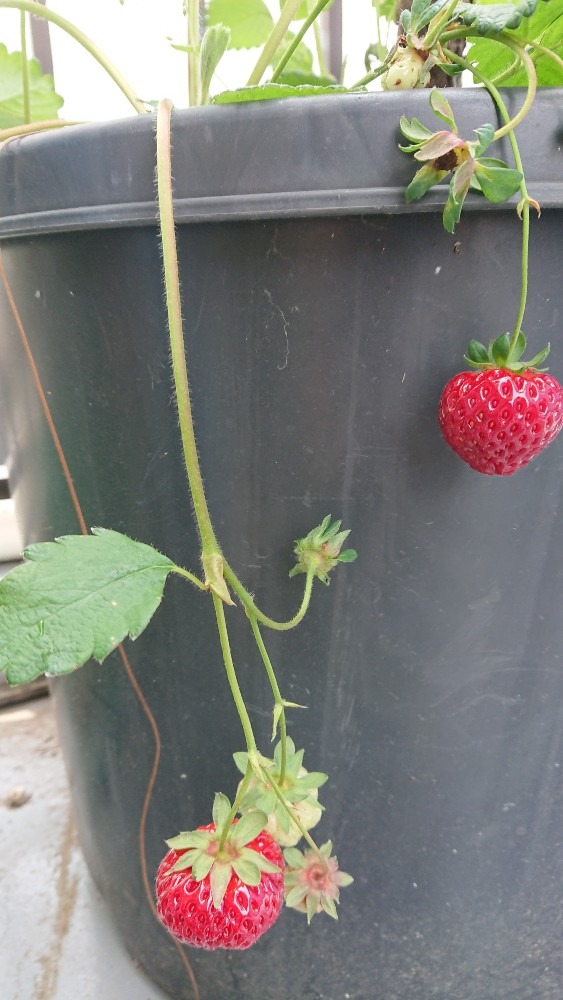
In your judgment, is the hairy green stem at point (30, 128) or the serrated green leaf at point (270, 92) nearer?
the serrated green leaf at point (270, 92)

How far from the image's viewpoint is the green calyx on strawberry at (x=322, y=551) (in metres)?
0.39

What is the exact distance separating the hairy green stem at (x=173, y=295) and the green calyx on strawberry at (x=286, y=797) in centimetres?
12

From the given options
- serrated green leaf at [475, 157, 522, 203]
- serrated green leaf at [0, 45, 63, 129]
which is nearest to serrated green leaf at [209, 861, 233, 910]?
serrated green leaf at [475, 157, 522, 203]

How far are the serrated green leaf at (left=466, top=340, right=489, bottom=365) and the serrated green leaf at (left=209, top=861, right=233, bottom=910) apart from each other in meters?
0.27

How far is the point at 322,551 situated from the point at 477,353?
0.43ft

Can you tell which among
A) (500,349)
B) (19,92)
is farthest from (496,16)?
(19,92)

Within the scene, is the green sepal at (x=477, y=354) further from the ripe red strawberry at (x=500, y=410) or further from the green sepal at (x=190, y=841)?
the green sepal at (x=190, y=841)

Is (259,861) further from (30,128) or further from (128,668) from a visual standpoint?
(30,128)

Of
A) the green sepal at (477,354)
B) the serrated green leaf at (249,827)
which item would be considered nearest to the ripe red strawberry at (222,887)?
the serrated green leaf at (249,827)

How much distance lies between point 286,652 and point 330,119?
0.94 feet

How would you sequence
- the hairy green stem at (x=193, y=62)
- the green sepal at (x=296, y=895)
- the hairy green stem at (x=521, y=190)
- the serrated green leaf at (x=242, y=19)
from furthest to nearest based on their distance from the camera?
1. the serrated green leaf at (x=242, y=19)
2. the hairy green stem at (x=193, y=62)
3. the green sepal at (x=296, y=895)
4. the hairy green stem at (x=521, y=190)

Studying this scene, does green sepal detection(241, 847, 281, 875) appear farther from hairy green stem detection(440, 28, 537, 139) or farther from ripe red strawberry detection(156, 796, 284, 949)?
hairy green stem detection(440, 28, 537, 139)

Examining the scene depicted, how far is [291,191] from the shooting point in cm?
33

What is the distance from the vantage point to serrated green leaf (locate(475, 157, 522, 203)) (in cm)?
30
